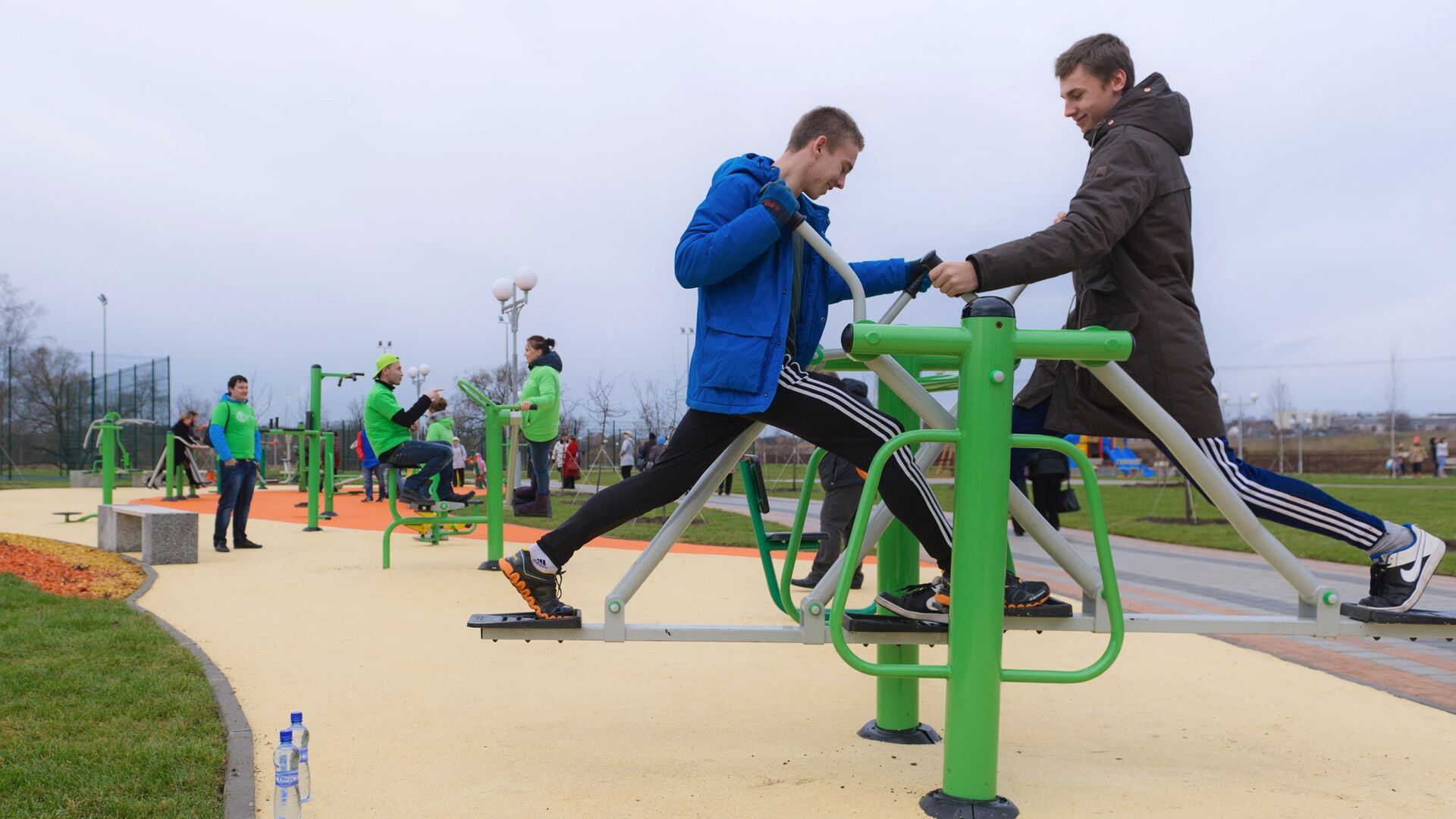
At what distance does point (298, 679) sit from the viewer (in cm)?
417

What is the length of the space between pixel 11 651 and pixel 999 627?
13.5ft

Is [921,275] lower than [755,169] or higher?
lower

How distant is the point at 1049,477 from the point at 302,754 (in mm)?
4084

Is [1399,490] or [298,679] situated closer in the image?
[298,679]

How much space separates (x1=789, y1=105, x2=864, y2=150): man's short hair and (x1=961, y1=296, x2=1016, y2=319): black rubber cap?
69 centimetres

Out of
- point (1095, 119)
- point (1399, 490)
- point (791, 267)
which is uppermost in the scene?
point (1095, 119)

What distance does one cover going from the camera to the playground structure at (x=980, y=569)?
242 centimetres

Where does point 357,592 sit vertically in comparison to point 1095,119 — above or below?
below

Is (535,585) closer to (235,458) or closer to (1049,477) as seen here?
(1049,477)

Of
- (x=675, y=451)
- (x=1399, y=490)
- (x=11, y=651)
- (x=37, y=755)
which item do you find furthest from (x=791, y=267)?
(x=1399, y=490)

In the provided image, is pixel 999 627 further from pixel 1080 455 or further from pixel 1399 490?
pixel 1399 490

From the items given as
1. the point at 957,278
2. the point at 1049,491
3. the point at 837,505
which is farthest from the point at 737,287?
Result: the point at 837,505

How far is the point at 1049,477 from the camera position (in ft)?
18.0

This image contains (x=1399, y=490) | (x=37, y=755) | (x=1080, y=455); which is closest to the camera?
(x=1080, y=455)
